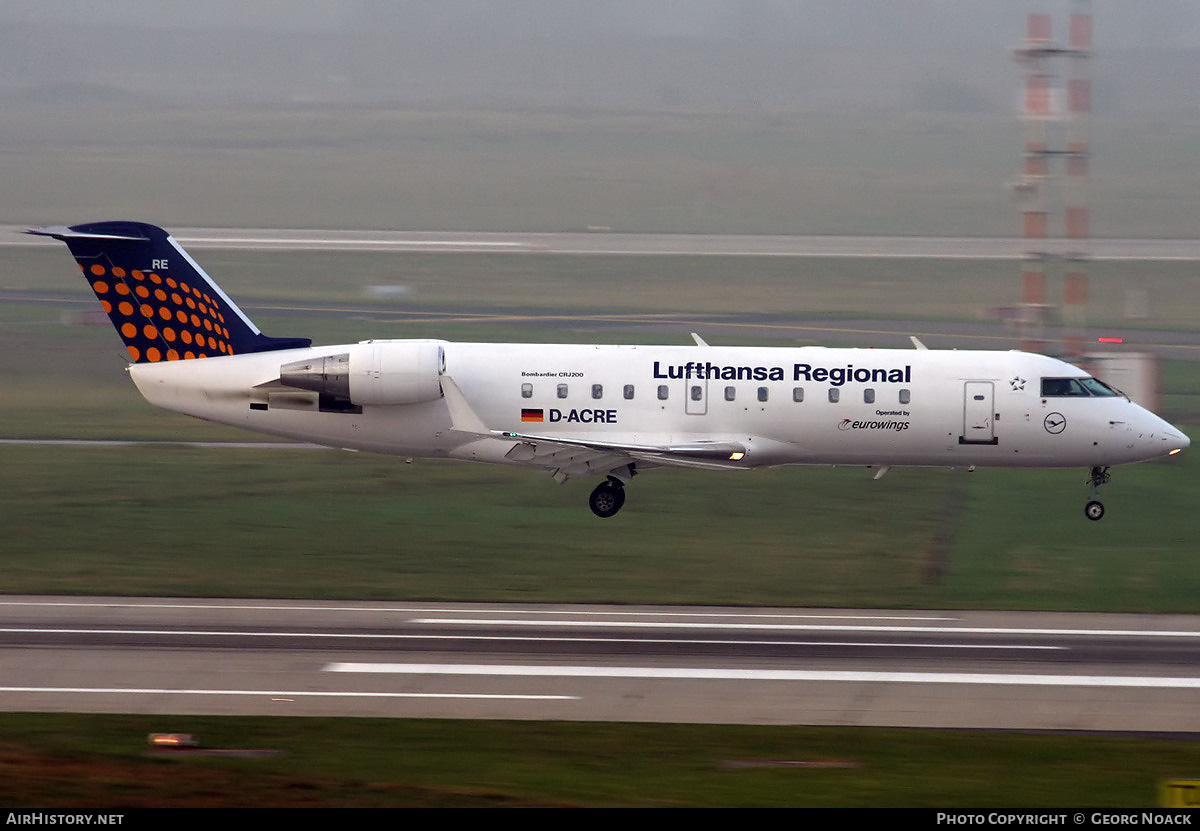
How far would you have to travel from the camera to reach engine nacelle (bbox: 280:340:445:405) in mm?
32688

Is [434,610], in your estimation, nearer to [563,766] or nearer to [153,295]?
[563,766]

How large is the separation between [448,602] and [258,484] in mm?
11549

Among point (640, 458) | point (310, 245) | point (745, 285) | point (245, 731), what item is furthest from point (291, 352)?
point (310, 245)

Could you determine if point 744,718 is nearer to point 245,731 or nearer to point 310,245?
point 245,731

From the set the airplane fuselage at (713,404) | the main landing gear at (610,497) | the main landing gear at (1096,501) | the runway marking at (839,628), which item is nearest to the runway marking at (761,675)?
the runway marking at (839,628)

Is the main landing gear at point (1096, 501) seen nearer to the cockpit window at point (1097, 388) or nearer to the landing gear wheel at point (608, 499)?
the cockpit window at point (1097, 388)

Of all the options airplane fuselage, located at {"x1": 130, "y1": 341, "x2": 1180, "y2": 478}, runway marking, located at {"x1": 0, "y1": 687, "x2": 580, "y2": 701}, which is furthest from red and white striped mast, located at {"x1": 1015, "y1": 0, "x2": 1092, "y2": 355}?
runway marking, located at {"x1": 0, "y1": 687, "x2": 580, "y2": 701}

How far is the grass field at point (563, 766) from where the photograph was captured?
17484 mm

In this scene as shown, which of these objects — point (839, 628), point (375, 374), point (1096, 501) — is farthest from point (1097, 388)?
point (375, 374)

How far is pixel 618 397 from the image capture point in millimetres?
33281

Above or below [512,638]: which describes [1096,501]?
above

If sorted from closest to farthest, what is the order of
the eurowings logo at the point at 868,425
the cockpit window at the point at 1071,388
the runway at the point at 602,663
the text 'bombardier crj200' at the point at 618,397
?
the runway at the point at 602,663
the text 'bombardier crj200' at the point at 618,397
the eurowings logo at the point at 868,425
the cockpit window at the point at 1071,388

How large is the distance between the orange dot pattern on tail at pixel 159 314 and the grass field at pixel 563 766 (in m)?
14.2

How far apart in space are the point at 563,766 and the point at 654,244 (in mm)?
72621
